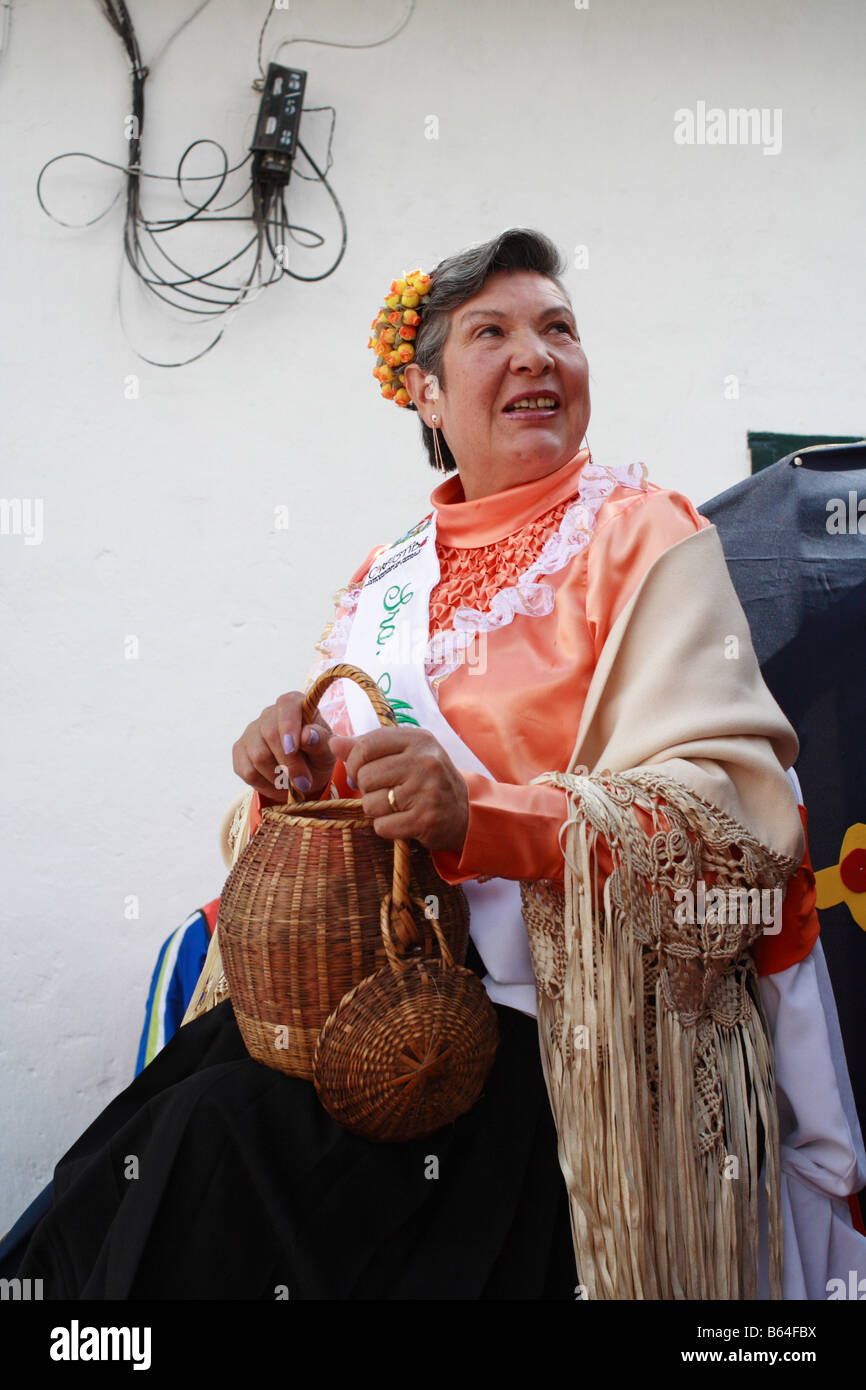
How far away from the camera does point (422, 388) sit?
209 centimetres

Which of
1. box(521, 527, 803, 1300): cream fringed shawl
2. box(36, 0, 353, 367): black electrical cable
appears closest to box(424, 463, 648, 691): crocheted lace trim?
box(521, 527, 803, 1300): cream fringed shawl

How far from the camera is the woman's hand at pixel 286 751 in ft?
5.40

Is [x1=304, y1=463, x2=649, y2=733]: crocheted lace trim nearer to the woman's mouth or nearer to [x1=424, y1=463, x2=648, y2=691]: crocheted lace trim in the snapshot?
[x1=424, y1=463, x2=648, y2=691]: crocheted lace trim

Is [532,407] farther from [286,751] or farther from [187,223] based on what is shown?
[187,223]

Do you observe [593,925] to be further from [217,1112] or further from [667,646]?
[217,1112]

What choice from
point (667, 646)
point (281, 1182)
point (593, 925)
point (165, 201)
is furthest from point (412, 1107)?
point (165, 201)

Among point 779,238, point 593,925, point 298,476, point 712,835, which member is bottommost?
point 593,925

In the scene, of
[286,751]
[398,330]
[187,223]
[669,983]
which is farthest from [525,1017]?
[187,223]

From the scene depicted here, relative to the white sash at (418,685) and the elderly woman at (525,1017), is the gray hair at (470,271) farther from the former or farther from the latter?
the elderly woman at (525,1017)

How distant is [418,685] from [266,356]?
4.72 feet

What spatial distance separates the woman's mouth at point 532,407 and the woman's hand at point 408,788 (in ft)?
2.55

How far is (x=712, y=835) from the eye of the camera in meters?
1.38

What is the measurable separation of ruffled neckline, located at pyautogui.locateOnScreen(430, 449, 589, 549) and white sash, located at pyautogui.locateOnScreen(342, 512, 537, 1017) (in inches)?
2.2
